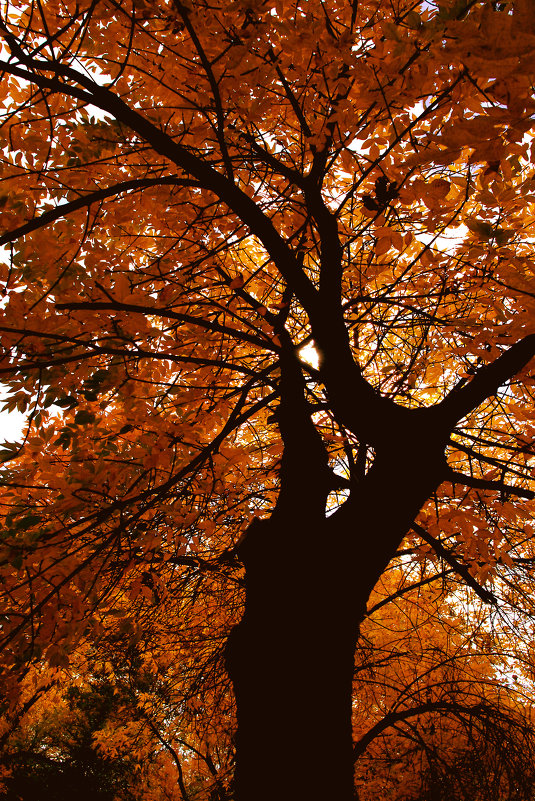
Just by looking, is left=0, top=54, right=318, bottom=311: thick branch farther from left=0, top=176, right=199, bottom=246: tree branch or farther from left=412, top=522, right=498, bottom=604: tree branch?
left=412, top=522, right=498, bottom=604: tree branch

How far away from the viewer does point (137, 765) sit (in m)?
10.0

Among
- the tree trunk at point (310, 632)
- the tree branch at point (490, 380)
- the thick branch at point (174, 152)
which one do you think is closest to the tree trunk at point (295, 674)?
the tree trunk at point (310, 632)

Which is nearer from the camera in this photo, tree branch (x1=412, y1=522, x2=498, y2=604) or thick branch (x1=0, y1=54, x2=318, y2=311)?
thick branch (x1=0, y1=54, x2=318, y2=311)

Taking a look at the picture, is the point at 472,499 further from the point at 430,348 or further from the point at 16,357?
the point at 16,357

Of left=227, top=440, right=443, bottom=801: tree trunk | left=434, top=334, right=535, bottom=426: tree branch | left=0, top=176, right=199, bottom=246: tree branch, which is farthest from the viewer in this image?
left=434, top=334, right=535, bottom=426: tree branch

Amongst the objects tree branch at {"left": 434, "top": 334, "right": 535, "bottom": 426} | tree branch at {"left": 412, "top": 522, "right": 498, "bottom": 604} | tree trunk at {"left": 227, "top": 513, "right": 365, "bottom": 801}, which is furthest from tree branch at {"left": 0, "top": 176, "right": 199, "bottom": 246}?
tree branch at {"left": 412, "top": 522, "right": 498, "bottom": 604}

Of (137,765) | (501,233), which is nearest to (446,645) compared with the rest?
(501,233)

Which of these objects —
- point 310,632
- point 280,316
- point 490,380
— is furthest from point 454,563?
point 280,316

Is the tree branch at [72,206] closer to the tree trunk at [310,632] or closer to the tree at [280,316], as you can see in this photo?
the tree at [280,316]

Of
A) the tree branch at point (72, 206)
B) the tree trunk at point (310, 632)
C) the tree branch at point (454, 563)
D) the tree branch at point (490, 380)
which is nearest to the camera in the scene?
the tree branch at point (72, 206)

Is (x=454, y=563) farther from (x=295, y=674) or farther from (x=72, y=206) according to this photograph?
(x=72, y=206)

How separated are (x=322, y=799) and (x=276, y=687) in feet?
1.51

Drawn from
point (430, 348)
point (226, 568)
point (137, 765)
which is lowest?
point (137, 765)

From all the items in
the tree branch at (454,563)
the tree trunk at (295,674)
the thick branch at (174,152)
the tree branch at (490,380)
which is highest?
the thick branch at (174,152)
